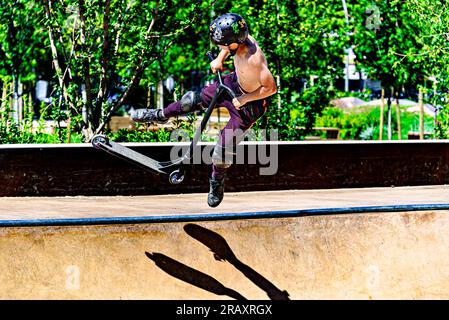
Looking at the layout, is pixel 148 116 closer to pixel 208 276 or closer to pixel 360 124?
pixel 208 276

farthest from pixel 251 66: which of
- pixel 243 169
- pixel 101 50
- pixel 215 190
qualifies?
pixel 101 50

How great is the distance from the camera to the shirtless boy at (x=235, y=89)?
6.57 meters

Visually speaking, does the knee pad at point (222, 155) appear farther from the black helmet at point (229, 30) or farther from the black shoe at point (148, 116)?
the black helmet at point (229, 30)

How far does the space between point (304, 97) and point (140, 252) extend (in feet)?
28.2

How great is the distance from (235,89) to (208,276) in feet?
7.13

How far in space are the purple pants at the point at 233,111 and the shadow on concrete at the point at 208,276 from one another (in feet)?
4.62

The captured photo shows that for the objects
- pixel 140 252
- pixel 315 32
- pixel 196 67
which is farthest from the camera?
pixel 196 67

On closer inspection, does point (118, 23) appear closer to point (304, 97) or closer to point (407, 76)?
point (304, 97)

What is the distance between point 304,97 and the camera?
625 inches

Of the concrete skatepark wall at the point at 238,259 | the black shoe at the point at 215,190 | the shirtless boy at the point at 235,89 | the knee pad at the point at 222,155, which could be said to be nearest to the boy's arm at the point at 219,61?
the shirtless boy at the point at 235,89

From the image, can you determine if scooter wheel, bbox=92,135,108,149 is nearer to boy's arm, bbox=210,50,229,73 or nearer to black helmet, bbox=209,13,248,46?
boy's arm, bbox=210,50,229,73

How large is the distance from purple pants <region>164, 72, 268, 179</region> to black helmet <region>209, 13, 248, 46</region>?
0.45 meters

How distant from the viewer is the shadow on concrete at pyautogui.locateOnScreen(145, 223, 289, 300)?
7969 millimetres
